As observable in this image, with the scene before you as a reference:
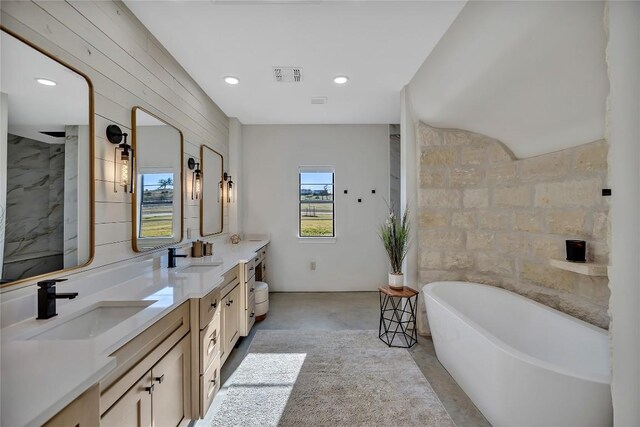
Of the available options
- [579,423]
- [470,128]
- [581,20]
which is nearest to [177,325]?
[579,423]

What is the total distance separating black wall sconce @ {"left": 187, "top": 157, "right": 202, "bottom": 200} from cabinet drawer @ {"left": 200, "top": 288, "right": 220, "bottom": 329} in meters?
1.26

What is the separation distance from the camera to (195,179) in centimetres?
278

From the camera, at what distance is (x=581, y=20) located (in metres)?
1.33

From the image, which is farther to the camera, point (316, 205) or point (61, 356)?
point (316, 205)

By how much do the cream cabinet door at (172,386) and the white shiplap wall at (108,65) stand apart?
0.68 m

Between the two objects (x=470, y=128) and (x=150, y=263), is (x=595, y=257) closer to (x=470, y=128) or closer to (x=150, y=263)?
(x=470, y=128)

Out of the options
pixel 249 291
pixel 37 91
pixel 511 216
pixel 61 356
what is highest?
pixel 37 91

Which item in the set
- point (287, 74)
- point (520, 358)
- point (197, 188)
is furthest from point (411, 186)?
point (197, 188)

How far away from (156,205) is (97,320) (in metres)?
1.00

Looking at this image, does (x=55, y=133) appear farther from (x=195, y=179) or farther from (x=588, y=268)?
(x=588, y=268)

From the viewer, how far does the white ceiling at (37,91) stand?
108 cm

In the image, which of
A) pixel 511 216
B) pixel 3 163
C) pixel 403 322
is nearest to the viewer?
pixel 3 163

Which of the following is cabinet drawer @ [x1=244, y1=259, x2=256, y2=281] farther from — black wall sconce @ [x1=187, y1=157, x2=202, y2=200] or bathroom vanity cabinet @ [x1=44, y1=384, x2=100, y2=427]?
bathroom vanity cabinet @ [x1=44, y1=384, x2=100, y2=427]

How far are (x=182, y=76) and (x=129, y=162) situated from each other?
1.22 m
